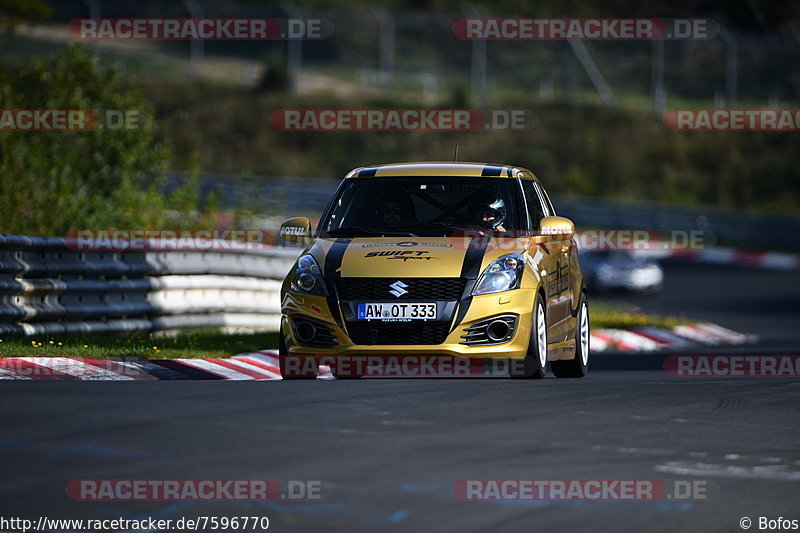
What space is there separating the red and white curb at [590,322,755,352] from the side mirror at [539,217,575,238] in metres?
8.64

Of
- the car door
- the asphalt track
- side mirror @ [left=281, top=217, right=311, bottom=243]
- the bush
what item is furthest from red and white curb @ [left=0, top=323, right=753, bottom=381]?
the bush

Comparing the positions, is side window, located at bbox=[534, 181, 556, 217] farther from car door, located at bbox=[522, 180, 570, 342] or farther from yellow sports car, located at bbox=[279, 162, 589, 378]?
yellow sports car, located at bbox=[279, 162, 589, 378]

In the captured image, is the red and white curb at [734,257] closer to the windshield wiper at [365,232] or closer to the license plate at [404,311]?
the windshield wiper at [365,232]

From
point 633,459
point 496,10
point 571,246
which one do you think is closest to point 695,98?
point 496,10

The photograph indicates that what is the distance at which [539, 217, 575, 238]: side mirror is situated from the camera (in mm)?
11547

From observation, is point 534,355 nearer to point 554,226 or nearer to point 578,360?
point 554,226

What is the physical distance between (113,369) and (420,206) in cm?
275

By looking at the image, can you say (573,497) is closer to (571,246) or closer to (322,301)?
(322,301)

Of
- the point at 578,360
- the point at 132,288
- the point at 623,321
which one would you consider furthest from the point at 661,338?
the point at 132,288

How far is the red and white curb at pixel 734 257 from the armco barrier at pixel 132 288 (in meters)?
22.6

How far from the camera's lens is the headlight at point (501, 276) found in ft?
35.4

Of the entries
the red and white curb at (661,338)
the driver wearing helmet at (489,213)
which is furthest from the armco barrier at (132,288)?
the red and white curb at (661,338)

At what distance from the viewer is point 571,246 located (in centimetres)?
1287

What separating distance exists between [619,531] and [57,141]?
1747 cm
